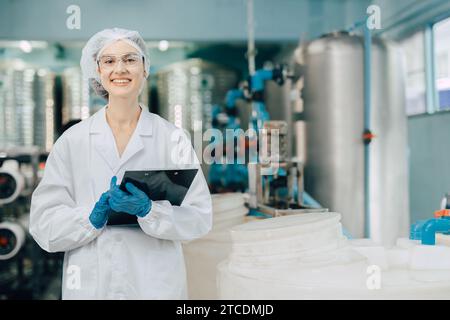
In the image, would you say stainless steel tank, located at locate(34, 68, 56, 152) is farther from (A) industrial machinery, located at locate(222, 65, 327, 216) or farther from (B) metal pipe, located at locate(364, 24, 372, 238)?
(B) metal pipe, located at locate(364, 24, 372, 238)

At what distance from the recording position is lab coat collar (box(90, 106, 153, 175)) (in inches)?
44.9

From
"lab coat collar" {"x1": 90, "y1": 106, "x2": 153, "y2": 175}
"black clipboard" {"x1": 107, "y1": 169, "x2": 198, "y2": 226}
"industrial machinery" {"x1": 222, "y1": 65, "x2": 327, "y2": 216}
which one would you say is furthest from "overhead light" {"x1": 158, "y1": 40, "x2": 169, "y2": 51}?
"black clipboard" {"x1": 107, "y1": 169, "x2": 198, "y2": 226}

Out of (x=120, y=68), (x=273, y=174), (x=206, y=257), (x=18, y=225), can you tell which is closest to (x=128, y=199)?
(x=120, y=68)

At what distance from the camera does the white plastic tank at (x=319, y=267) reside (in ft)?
3.70

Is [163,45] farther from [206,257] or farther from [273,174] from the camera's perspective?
[206,257]

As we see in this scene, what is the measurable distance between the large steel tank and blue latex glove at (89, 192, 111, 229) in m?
1.75

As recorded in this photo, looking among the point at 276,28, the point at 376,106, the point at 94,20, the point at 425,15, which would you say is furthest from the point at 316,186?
the point at 276,28

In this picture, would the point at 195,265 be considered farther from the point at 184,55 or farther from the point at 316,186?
the point at 184,55

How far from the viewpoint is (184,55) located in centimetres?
495

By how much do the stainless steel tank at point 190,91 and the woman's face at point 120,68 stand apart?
3341 mm

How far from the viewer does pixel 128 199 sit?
101cm

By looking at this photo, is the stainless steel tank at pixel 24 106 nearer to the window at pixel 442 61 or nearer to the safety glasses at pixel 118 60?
the window at pixel 442 61

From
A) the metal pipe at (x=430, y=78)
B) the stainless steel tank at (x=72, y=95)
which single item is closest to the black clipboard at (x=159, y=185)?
the metal pipe at (x=430, y=78)
